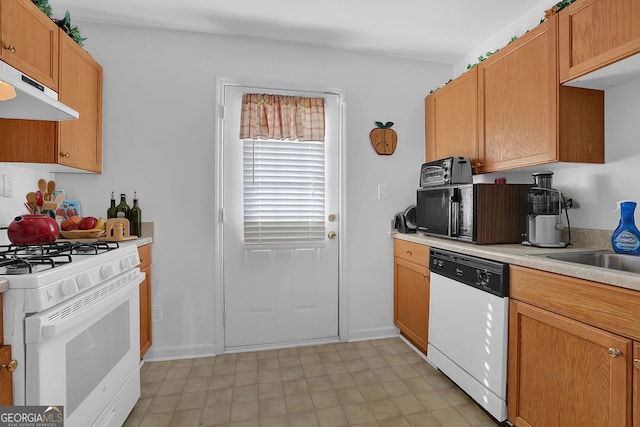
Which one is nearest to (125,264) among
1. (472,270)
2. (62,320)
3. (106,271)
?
(106,271)

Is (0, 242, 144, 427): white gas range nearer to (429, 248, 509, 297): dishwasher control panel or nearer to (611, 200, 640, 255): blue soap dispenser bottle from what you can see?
(429, 248, 509, 297): dishwasher control panel

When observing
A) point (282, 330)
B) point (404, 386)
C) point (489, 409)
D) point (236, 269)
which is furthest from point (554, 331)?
point (236, 269)

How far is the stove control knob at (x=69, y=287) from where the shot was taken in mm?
1150

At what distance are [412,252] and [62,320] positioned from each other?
2.15m

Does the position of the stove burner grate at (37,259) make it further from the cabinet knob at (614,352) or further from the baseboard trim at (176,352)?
the cabinet knob at (614,352)

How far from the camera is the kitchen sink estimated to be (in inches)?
62.3

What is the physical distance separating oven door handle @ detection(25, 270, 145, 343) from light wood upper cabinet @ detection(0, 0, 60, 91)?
3.92ft

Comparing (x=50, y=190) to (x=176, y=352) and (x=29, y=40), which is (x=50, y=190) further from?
(x=176, y=352)

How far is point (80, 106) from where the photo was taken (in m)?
2.10

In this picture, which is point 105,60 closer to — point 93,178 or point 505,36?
point 93,178

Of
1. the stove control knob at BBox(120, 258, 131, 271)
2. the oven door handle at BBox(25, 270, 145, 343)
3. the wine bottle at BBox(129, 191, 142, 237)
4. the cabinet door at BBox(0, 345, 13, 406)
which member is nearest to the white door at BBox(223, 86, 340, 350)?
the wine bottle at BBox(129, 191, 142, 237)

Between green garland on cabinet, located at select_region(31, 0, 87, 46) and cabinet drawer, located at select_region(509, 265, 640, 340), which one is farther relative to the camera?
green garland on cabinet, located at select_region(31, 0, 87, 46)

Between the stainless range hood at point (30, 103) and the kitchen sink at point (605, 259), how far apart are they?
2.33 m

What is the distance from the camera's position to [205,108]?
2.52 m
